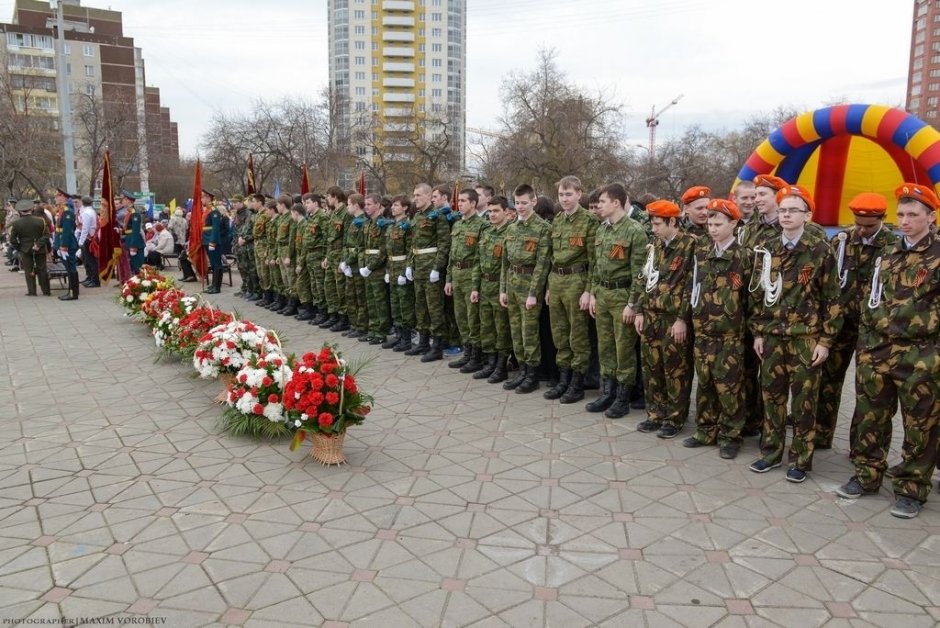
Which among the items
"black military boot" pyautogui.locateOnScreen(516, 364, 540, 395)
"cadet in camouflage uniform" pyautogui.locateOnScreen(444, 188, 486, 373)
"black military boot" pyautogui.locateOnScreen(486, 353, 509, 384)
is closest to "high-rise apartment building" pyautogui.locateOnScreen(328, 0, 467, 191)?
"cadet in camouflage uniform" pyautogui.locateOnScreen(444, 188, 486, 373)

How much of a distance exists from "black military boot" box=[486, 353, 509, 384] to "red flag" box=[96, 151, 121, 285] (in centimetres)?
913

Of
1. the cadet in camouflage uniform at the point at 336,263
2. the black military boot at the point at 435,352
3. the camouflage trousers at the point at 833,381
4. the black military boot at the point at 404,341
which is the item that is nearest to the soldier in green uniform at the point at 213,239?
the cadet in camouflage uniform at the point at 336,263

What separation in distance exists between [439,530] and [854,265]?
10.5 ft

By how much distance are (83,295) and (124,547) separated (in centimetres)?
1135

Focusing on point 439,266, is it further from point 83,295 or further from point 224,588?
point 83,295

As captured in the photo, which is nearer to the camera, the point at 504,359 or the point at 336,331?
the point at 504,359

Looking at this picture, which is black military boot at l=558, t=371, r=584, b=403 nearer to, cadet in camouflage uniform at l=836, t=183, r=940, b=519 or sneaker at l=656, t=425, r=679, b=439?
sneaker at l=656, t=425, r=679, b=439

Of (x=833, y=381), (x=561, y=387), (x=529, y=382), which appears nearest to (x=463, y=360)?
(x=529, y=382)

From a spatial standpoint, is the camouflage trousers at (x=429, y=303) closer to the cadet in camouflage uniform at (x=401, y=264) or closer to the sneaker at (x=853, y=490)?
the cadet in camouflage uniform at (x=401, y=264)

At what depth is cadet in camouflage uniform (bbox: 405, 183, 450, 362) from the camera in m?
7.67

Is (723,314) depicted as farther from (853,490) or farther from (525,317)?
(525,317)

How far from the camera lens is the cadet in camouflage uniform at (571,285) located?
5.95 metres

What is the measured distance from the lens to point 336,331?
→ 31.7 ft

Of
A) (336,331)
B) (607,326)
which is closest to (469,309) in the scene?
(607,326)
